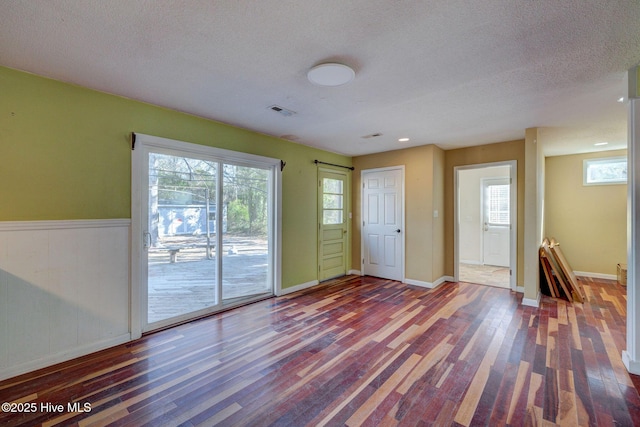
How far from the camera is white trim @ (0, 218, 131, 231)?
224 cm

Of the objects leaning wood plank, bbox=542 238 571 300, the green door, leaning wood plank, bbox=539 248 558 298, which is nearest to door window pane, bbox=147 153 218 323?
the green door

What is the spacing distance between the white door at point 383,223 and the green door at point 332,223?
418 mm

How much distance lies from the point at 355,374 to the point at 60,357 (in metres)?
2.58

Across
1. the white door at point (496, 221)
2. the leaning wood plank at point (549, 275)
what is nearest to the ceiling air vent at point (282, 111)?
the leaning wood plank at point (549, 275)

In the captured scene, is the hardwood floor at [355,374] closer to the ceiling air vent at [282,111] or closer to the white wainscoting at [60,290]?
the white wainscoting at [60,290]

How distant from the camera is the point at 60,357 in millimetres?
2426

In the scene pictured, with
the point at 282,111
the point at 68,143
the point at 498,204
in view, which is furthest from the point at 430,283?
the point at 68,143

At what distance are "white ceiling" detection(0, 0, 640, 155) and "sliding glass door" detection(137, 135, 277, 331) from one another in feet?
2.35

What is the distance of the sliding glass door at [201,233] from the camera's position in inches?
121

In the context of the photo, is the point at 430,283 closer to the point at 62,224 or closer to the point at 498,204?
the point at 498,204

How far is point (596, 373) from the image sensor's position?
224 cm

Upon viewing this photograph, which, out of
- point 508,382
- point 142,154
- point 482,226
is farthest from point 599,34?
point 482,226

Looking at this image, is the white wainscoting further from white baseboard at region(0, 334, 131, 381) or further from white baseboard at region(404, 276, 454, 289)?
white baseboard at region(404, 276, 454, 289)

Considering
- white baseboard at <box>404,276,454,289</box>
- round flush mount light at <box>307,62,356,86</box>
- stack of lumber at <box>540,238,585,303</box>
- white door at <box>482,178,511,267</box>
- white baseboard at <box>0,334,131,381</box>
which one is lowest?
white baseboard at <box>0,334,131,381</box>
